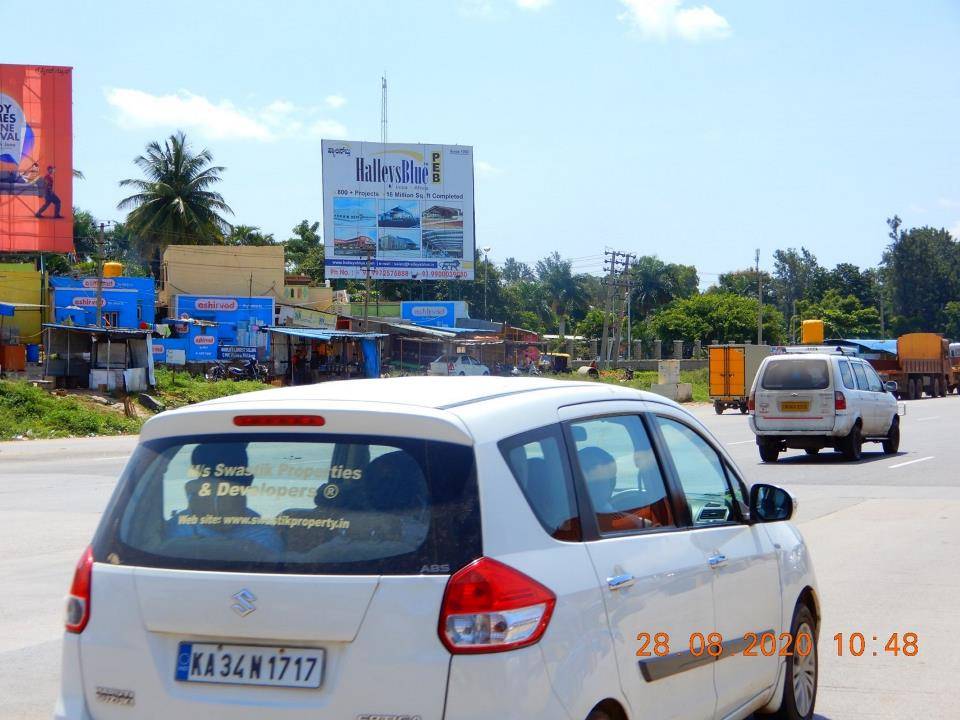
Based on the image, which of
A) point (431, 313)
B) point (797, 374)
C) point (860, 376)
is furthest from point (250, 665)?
point (431, 313)

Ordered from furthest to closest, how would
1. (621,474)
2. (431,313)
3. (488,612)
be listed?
(431,313) < (621,474) < (488,612)

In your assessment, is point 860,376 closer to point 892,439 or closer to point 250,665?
point 892,439

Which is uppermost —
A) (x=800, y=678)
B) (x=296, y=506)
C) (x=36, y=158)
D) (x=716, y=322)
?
(x=36, y=158)

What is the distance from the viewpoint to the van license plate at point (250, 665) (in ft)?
10.7

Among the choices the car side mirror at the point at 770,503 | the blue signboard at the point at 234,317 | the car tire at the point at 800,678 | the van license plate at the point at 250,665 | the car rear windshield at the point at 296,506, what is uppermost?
the blue signboard at the point at 234,317

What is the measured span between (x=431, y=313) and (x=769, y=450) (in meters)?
52.0

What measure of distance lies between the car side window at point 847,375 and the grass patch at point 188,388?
2226 cm

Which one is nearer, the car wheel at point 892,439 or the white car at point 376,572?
the white car at point 376,572

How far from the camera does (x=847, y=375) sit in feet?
64.9

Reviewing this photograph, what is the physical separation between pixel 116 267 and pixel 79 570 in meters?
51.2

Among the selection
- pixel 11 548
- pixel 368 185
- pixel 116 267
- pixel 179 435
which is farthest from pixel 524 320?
pixel 179 435

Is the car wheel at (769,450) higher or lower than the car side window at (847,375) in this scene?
lower

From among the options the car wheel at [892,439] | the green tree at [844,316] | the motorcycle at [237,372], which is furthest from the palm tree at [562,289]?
the car wheel at [892,439]

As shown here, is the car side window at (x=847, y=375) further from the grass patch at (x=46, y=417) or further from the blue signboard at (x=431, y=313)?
the blue signboard at (x=431, y=313)
